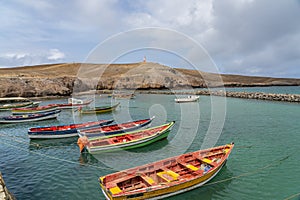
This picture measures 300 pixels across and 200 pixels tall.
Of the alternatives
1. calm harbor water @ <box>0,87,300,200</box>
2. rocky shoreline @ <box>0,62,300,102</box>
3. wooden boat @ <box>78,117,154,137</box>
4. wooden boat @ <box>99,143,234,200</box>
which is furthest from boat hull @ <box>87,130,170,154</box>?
rocky shoreline @ <box>0,62,300,102</box>

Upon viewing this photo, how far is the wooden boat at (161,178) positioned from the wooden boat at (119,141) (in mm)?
4685

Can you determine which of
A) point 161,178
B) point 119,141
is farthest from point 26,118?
point 161,178

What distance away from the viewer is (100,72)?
86.3 metres

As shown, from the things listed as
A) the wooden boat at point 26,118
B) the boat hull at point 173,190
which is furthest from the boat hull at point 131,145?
the wooden boat at point 26,118

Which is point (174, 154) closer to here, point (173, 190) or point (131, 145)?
point (131, 145)

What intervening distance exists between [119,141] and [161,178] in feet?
22.2

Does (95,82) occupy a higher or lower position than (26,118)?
higher

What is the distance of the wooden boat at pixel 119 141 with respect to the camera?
14.2m

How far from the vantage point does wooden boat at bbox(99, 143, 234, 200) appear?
331 inches

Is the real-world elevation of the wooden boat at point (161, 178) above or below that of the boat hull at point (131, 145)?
below

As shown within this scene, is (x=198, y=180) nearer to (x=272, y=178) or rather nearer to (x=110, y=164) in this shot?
(x=272, y=178)

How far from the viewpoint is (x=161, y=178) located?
976 centimetres

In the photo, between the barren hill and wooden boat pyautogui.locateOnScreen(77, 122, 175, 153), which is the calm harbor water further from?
the barren hill

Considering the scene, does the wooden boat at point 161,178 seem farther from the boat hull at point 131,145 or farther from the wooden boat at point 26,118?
the wooden boat at point 26,118
